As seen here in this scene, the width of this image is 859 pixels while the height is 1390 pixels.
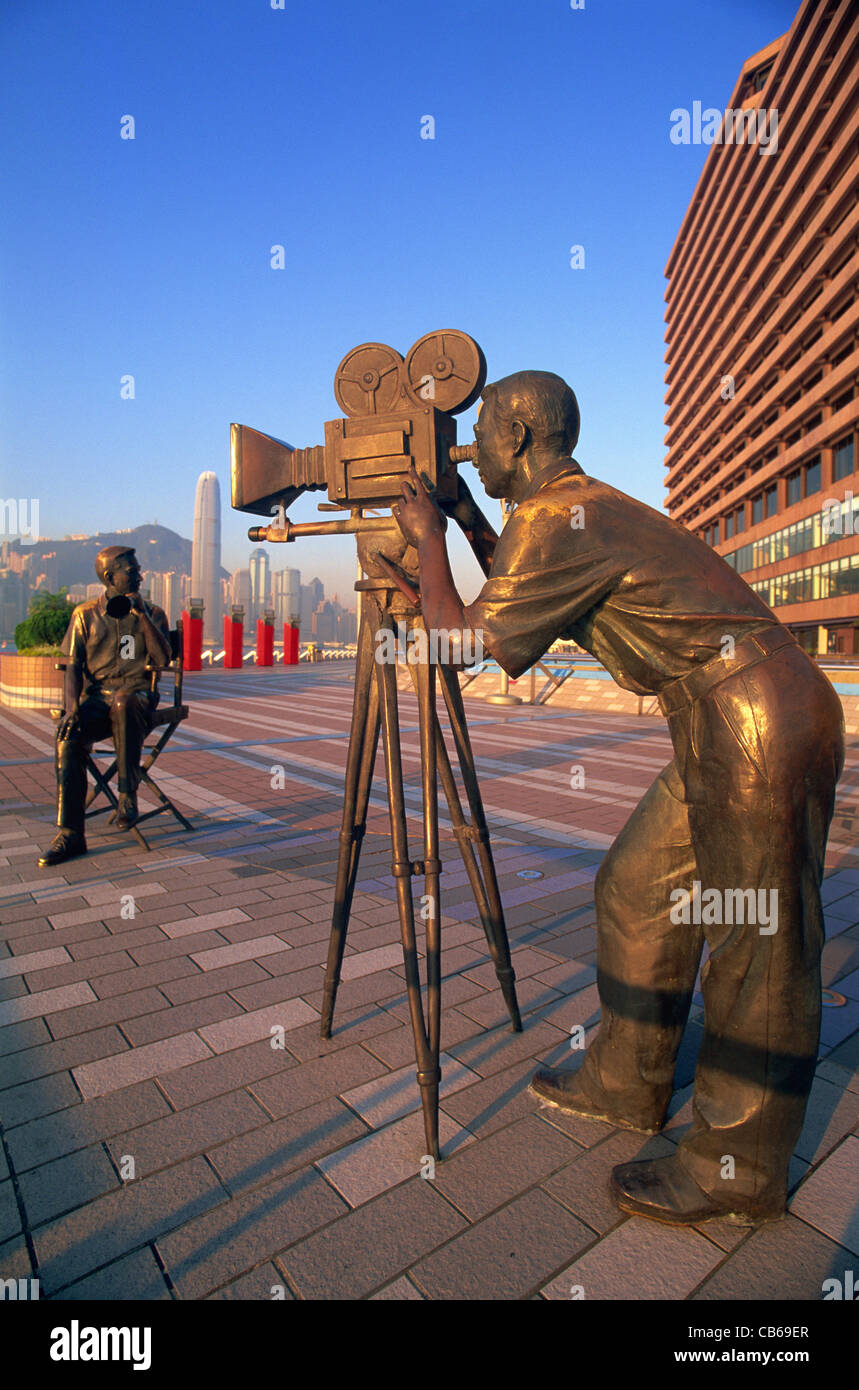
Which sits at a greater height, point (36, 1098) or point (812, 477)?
point (812, 477)

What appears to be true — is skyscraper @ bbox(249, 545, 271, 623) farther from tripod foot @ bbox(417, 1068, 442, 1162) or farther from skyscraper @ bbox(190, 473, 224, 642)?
tripod foot @ bbox(417, 1068, 442, 1162)

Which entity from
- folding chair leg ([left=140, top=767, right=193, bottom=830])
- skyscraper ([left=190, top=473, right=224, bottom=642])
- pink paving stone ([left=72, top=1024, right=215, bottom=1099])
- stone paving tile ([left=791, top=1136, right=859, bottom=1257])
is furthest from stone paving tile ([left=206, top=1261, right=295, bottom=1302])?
skyscraper ([left=190, top=473, right=224, bottom=642])

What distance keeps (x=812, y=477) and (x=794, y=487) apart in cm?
228

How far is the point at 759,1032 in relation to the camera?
1633mm

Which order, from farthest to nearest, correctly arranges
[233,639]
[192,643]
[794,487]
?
[794,487]
[233,639]
[192,643]

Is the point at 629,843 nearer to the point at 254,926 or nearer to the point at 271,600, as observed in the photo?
the point at 254,926

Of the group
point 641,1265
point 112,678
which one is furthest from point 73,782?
point 641,1265

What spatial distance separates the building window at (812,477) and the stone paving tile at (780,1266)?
37.6 m

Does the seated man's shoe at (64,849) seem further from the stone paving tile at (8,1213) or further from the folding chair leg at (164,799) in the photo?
the stone paving tile at (8,1213)

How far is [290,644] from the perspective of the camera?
32938mm

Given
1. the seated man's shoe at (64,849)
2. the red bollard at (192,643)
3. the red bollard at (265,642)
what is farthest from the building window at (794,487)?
the seated man's shoe at (64,849)

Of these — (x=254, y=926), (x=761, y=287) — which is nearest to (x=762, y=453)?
(x=761, y=287)

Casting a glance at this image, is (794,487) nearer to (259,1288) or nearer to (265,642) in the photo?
(265,642)

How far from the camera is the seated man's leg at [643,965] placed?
188 centimetres
